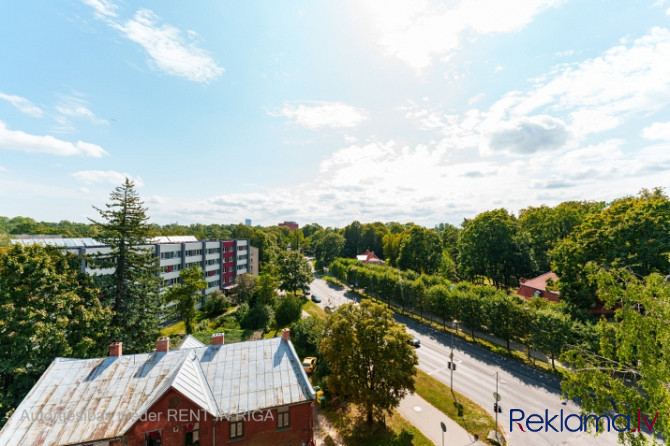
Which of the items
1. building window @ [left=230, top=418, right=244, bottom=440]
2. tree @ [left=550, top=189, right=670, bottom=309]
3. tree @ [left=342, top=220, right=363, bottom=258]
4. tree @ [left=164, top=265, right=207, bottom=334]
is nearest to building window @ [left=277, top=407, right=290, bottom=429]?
building window @ [left=230, top=418, right=244, bottom=440]

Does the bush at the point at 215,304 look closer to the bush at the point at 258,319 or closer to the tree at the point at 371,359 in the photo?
the bush at the point at 258,319

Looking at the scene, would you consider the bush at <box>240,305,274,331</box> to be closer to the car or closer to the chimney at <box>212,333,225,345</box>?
the car

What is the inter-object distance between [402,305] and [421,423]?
30976 mm

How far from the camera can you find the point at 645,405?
10781 millimetres

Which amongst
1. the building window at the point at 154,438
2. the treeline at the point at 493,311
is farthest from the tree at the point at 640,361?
the building window at the point at 154,438

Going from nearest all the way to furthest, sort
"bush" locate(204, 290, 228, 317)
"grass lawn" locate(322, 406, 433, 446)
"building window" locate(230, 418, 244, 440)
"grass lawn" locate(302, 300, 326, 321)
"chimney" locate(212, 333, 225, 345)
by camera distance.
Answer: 1. "building window" locate(230, 418, 244, 440)
2. "grass lawn" locate(322, 406, 433, 446)
3. "chimney" locate(212, 333, 225, 345)
4. "bush" locate(204, 290, 228, 317)
5. "grass lawn" locate(302, 300, 326, 321)

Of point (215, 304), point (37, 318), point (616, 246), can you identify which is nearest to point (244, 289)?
point (215, 304)

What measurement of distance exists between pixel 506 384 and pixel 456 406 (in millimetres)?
7326

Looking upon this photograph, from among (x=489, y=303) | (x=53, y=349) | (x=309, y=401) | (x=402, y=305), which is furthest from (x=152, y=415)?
(x=402, y=305)

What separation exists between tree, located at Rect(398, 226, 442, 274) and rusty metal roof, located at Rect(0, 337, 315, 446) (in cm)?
5505

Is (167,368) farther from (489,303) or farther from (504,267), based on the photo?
(504,267)

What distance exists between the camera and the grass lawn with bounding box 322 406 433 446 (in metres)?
21.1

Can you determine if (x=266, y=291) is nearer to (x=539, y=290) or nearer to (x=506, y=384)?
(x=506, y=384)

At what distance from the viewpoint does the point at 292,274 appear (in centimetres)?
5719
